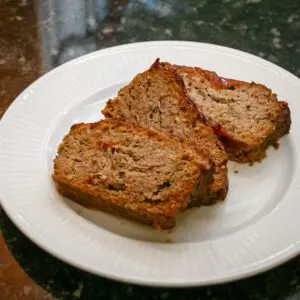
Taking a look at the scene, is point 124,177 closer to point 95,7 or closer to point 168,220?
point 168,220

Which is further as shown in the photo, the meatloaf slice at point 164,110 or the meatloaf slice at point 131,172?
the meatloaf slice at point 164,110

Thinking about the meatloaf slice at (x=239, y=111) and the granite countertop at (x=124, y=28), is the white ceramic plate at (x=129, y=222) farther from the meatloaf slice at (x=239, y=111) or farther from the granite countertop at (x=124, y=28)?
the granite countertop at (x=124, y=28)

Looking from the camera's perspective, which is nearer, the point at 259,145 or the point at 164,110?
the point at 259,145

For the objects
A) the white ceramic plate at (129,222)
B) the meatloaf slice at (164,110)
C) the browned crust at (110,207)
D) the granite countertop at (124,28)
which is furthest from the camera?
the granite countertop at (124,28)

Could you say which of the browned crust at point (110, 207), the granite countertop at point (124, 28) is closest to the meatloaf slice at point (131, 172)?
the browned crust at point (110, 207)

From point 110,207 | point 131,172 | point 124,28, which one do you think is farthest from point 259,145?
point 124,28

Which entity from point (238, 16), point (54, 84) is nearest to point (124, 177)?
point (54, 84)

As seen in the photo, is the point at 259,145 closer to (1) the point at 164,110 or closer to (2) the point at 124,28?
(1) the point at 164,110

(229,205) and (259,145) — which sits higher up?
(259,145)
